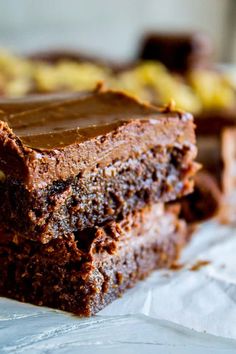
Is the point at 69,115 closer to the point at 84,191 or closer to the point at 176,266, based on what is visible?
the point at 84,191

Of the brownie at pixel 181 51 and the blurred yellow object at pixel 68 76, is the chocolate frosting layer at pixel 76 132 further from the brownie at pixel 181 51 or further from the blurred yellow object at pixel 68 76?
the brownie at pixel 181 51

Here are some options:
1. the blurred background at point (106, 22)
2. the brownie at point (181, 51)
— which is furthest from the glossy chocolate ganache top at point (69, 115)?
the blurred background at point (106, 22)

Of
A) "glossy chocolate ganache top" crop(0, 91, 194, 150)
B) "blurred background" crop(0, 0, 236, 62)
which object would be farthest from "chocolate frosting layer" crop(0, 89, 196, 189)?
"blurred background" crop(0, 0, 236, 62)

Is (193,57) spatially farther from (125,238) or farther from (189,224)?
(125,238)

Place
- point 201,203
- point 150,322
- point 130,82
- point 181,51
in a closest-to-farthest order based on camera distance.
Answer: point 150,322 → point 201,203 → point 130,82 → point 181,51

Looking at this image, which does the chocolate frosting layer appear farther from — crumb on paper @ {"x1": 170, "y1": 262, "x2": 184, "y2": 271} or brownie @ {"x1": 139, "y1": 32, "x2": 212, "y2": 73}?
brownie @ {"x1": 139, "y1": 32, "x2": 212, "y2": 73}

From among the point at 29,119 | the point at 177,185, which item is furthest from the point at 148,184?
the point at 29,119

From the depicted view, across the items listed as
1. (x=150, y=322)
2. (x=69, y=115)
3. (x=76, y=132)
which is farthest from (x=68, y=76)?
(x=150, y=322)

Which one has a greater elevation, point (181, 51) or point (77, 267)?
point (181, 51)
